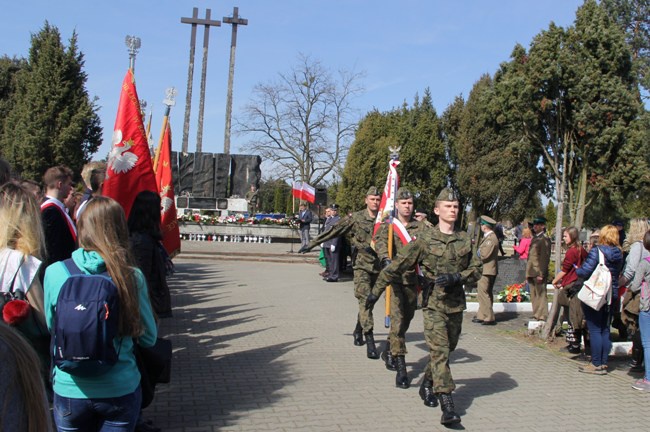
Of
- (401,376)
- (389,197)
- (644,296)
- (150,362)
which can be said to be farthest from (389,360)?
(150,362)

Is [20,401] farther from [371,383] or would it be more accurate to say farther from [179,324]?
[179,324]

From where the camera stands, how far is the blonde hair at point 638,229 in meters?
7.09

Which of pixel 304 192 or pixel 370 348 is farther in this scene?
pixel 304 192

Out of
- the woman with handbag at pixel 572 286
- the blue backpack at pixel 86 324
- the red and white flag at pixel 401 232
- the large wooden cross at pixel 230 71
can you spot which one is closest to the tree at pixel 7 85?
the large wooden cross at pixel 230 71

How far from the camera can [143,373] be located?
3.50m

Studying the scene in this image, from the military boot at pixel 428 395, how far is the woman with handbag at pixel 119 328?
3.51m

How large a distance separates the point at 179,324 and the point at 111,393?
691cm

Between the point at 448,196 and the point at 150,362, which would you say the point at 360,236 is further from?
the point at 150,362

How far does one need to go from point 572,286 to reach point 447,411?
374 centimetres

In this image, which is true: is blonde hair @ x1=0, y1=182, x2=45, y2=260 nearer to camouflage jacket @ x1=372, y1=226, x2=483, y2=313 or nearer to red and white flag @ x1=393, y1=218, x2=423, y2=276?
camouflage jacket @ x1=372, y1=226, x2=483, y2=313

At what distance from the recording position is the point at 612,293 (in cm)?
732

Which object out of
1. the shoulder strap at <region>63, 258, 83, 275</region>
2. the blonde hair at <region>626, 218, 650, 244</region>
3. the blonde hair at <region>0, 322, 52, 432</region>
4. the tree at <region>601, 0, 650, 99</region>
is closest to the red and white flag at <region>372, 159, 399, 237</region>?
the blonde hair at <region>626, 218, 650, 244</region>

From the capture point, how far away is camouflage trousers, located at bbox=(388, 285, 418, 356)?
6684 millimetres

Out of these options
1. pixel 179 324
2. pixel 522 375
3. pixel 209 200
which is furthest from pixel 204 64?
pixel 522 375
